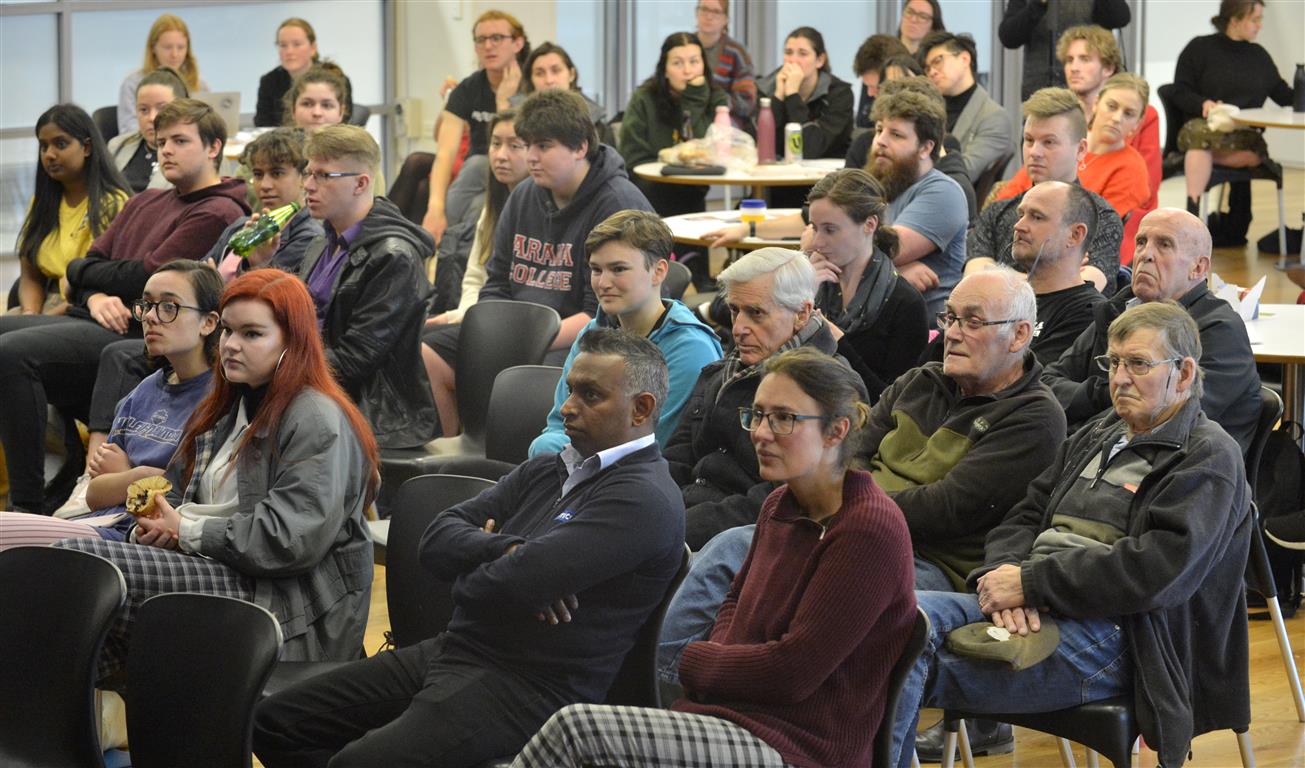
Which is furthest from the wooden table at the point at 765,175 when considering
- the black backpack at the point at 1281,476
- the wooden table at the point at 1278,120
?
the black backpack at the point at 1281,476

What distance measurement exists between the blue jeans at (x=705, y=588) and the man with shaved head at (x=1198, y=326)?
0.65 metres

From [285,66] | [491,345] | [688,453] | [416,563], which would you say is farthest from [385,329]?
Answer: [285,66]

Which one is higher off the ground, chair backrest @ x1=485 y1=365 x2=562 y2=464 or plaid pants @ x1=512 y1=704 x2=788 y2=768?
chair backrest @ x1=485 y1=365 x2=562 y2=464

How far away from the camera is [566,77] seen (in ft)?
22.8

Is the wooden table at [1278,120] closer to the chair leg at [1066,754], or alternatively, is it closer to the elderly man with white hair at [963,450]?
the elderly man with white hair at [963,450]

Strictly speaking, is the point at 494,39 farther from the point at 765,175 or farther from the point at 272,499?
the point at 272,499

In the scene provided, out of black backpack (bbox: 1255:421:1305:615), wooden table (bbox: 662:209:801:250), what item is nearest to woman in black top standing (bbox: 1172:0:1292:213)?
wooden table (bbox: 662:209:801:250)

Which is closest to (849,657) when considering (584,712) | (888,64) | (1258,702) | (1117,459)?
(584,712)

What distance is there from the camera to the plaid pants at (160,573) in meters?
3.07

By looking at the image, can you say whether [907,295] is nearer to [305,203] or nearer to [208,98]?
[305,203]

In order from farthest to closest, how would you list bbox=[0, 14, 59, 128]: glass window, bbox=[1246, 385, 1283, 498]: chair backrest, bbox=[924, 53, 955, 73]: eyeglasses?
bbox=[0, 14, 59, 128]: glass window → bbox=[924, 53, 955, 73]: eyeglasses → bbox=[1246, 385, 1283, 498]: chair backrest

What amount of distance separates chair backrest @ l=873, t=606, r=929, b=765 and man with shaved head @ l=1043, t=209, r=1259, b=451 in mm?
1222

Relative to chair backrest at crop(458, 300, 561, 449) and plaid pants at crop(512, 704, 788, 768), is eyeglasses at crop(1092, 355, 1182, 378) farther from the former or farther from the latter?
chair backrest at crop(458, 300, 561, 449)

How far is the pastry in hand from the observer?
3.14 m
